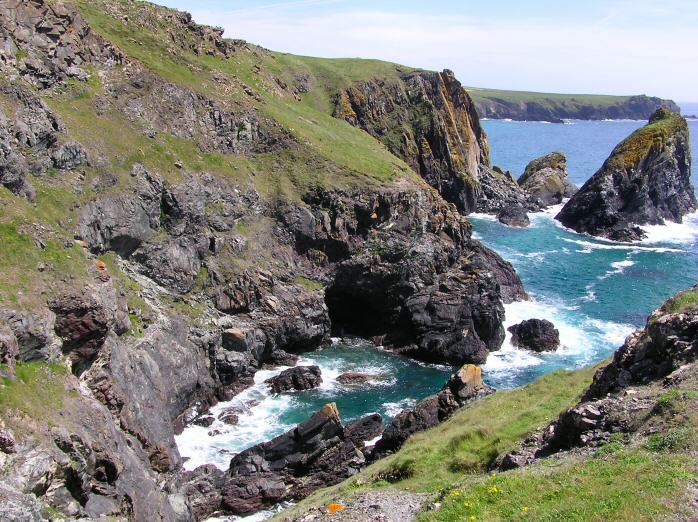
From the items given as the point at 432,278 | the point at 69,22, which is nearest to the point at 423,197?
the point at 432,278

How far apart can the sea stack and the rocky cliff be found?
42.7 metres

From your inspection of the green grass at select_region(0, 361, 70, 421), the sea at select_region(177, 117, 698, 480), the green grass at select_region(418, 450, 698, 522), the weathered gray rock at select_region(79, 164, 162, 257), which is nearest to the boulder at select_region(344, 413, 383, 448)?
the sea at select_region(177, 117, 698, 480)

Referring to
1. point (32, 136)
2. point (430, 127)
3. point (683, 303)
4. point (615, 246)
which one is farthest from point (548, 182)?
point (683, 303)

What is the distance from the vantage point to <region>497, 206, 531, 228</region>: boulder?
118312 mm

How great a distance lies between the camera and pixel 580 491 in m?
20.5

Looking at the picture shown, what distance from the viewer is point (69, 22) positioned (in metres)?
63.1

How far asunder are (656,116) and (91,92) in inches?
4598

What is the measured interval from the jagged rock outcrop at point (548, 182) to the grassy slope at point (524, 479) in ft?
351

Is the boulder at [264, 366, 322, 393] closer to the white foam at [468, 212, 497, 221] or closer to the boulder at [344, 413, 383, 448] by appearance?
the boulder at [344, 413, 383, 448]

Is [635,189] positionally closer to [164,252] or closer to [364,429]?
[364,429]

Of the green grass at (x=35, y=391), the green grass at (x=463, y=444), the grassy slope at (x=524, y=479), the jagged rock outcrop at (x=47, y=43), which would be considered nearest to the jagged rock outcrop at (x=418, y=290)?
the green grass at (x=463, y=444)

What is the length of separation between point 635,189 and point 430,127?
4006 centimetres

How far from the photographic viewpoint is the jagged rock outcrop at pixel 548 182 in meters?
136

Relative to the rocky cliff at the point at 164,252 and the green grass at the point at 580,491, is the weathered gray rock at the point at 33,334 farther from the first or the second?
the green grass at the point at 580,491
